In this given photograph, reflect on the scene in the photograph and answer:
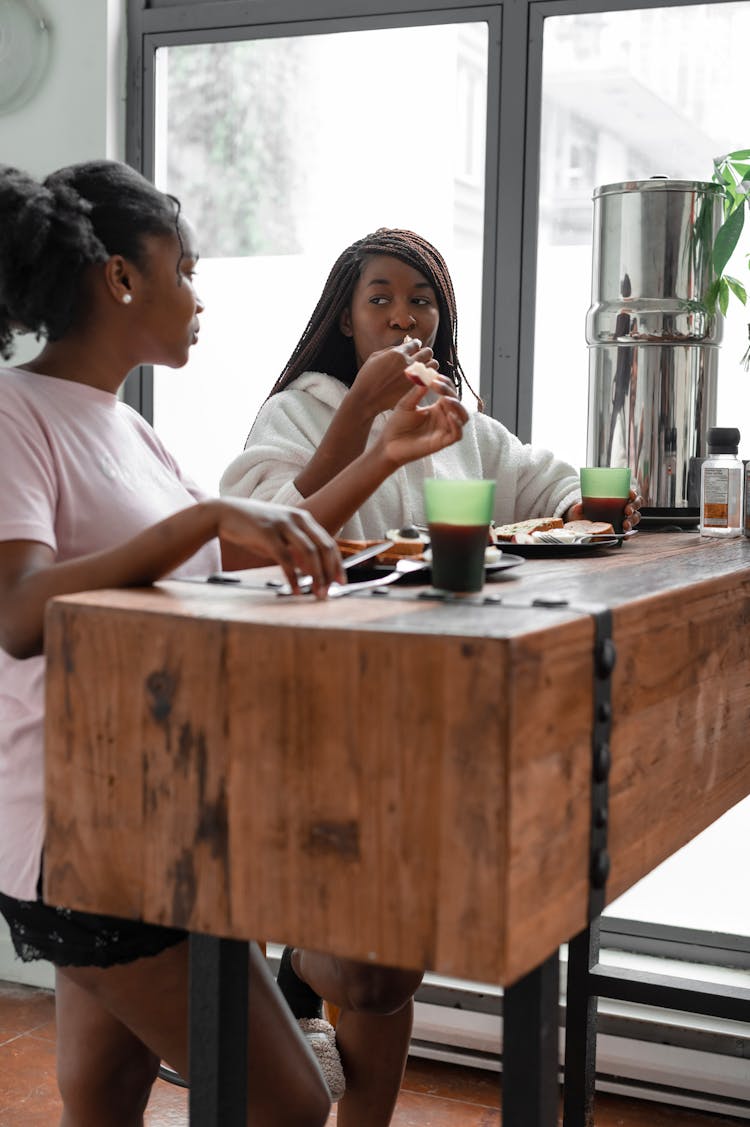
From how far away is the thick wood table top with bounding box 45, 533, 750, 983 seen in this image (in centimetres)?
92

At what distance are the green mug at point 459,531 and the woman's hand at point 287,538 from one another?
0.09 m

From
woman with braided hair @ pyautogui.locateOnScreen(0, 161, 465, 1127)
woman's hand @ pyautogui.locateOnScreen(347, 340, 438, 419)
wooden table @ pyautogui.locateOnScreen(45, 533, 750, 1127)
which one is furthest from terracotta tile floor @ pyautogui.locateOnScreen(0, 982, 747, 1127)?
wooden table @ pyautogui.locateOnScreen(45, 533, 750, 1127)

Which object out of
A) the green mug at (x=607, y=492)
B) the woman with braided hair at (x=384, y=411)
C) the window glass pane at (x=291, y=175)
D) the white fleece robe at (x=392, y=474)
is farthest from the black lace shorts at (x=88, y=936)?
the window glass pane at (x=291, y=175)

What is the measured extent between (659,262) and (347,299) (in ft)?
1.88

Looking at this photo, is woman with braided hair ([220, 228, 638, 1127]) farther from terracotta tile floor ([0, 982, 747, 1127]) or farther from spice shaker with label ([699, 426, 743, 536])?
terracotta tile floor ([0, 982, 747, 1127])

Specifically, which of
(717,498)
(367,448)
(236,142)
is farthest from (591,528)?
(236,142)

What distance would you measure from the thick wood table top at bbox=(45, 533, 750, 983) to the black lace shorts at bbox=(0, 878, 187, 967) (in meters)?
0.21

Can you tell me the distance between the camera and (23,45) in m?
3.05

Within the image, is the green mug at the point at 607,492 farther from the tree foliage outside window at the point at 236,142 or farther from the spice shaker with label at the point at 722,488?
the tree foliage outside window at the point at 236,142

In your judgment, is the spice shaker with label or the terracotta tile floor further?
the terracotta tile floor

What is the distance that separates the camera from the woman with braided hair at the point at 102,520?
118cm

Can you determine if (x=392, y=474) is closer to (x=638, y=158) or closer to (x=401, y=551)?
(x=401, y=551)

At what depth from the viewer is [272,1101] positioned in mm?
1339

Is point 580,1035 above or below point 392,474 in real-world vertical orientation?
below
